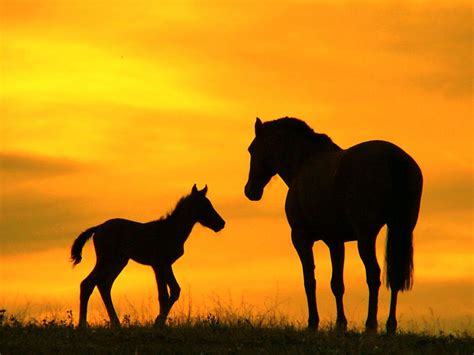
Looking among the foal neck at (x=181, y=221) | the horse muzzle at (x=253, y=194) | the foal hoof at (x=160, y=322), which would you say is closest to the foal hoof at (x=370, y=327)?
the foal hoof at (x=160, y=322)

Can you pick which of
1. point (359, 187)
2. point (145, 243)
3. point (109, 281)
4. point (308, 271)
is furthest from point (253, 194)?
point (359, 187)

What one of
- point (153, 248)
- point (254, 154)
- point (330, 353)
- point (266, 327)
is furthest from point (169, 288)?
point (330, 353)

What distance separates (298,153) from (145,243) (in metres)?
3.50

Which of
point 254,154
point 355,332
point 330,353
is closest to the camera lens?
point 330,353

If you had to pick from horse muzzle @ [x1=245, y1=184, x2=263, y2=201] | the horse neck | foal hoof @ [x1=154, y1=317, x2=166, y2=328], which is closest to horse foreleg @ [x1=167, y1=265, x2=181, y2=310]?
foal hoof @ [x1=154, y1=317, x2=166, y2=328]

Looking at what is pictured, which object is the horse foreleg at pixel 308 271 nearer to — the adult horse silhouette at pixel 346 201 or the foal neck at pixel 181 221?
the adult horse silhouette at pixel 346 201

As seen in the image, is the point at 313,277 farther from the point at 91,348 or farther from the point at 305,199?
the point at 91,348

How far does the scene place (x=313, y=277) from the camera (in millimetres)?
15969

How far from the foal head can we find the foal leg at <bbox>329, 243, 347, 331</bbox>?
3.53m

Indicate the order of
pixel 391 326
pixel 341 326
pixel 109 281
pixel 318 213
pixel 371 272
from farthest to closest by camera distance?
pixel 109 281
pixel 318 213
pixel 341 326
pixel 371 272
pixel 391 326

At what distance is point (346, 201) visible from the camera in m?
14.8

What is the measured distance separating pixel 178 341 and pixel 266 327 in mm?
1723

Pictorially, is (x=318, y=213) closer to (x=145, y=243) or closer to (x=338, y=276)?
(x=338, y=276)

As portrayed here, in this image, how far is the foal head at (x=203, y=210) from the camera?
1870cm
